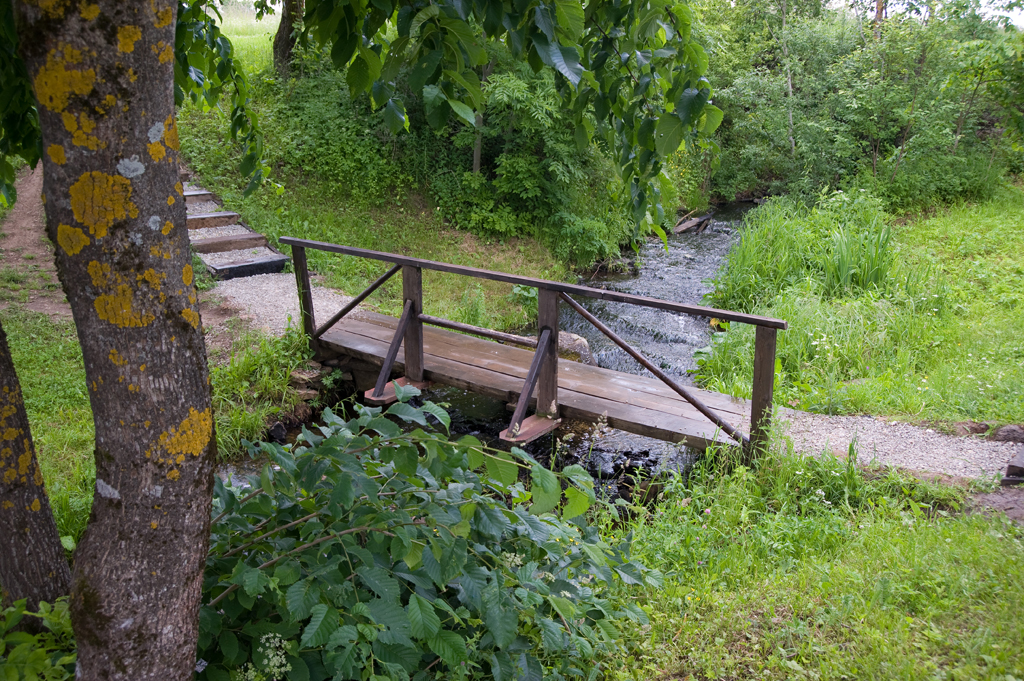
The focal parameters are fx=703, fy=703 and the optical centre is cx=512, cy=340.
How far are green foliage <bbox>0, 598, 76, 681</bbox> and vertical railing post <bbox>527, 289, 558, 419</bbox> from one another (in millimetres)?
3523

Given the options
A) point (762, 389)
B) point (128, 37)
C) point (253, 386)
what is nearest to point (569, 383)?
point (762, 389)

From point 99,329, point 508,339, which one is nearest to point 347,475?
point 99,329

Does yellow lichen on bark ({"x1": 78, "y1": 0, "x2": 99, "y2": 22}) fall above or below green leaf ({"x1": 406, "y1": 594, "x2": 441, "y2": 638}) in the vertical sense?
above

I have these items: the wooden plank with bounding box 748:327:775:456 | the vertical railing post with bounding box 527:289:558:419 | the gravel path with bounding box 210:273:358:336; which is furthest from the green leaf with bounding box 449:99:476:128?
the gravel path with bounding box 210:273:358:336

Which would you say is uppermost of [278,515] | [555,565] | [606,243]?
[278,515]

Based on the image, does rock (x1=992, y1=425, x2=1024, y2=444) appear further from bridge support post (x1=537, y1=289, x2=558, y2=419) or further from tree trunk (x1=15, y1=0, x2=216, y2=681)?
tree trunk (x1=15, y1=0, x2=216, y2=681)

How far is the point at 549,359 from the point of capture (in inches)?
203

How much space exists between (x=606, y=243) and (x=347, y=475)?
33.5 feet

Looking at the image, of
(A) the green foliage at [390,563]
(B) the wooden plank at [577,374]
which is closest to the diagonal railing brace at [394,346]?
(B) the wooden plank at [577,374]

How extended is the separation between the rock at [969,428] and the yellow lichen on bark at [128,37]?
5128 millimetres

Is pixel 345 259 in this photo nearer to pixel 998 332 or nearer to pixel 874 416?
pixel 874 416

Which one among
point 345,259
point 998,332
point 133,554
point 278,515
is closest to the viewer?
point 133,554

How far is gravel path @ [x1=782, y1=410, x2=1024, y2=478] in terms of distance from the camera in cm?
417

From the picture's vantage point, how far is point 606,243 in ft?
38.0
